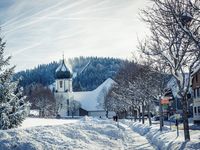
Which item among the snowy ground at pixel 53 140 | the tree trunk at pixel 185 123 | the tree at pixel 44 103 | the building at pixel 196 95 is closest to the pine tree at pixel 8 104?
the snowy ground at pixel 53 140

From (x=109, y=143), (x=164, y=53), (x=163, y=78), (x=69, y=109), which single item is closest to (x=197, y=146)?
(x=109, y=143)

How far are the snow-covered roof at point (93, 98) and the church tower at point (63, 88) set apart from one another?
317 inches

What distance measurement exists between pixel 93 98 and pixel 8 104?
376 feet

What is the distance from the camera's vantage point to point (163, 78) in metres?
40.9

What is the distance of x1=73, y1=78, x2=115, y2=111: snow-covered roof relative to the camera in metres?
135

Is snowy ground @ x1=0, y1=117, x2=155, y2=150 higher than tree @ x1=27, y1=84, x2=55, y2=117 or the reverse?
the reverse

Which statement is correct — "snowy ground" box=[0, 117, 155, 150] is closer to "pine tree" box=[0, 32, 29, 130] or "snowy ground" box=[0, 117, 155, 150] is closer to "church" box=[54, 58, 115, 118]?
"pine tree" box=[0, 32, 29, 130]

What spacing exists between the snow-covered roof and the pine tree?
101 m

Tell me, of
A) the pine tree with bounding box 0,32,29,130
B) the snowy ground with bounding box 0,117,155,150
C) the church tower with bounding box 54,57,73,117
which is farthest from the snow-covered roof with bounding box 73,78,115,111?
the snowy ground with bounding box 0,117,155,150

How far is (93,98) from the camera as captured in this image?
14512 centimetres

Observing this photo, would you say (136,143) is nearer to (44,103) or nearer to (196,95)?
(196,95)

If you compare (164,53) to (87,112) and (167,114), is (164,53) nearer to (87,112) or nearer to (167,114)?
(167,114)

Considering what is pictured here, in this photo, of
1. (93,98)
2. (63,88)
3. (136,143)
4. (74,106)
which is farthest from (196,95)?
(93,98)

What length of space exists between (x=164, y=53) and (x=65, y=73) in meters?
111
